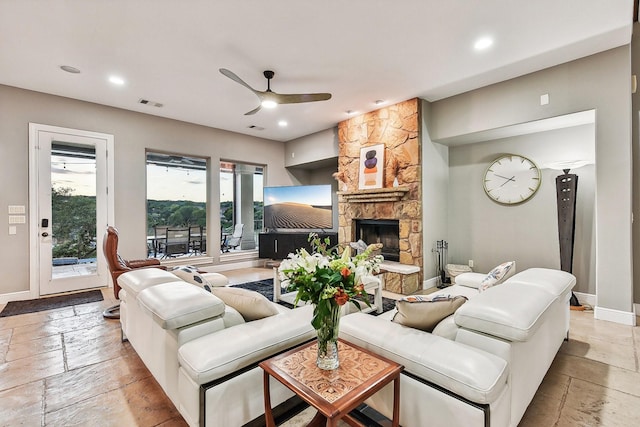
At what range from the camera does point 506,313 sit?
147 cm

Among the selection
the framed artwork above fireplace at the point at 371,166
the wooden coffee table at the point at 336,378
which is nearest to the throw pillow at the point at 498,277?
the wooden coffee table at the point at 336,378

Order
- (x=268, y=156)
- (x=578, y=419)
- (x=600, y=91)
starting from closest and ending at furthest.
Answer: (x=578, y=419) < (x=600, y=91) < (x=268, y=156)

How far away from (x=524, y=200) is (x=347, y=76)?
3.10 meters

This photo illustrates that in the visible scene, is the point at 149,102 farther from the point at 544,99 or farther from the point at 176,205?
the point at 544,99

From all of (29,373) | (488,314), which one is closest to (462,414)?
(488,314)

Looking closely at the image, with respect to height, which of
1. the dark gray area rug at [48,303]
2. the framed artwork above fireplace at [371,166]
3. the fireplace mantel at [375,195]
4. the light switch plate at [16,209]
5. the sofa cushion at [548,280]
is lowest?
the dark gray area rug at [48,303]

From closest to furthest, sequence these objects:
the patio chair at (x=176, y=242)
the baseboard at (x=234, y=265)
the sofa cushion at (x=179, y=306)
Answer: the sofa cushion at (x=179, y=306) < the baseboard at (x=234, y=265) < the patio chair at (x=176, y=242)

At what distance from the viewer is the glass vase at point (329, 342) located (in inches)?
53.1

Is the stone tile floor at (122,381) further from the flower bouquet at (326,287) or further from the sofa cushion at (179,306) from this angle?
the flower bouquet at (326,287)

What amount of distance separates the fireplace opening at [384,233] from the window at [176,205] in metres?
3.71

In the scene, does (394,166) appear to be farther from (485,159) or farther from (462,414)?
(462,414)

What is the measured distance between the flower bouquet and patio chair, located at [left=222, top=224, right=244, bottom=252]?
261 inches

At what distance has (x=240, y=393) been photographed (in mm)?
1479

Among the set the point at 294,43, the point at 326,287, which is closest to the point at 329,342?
the point at 326,287
